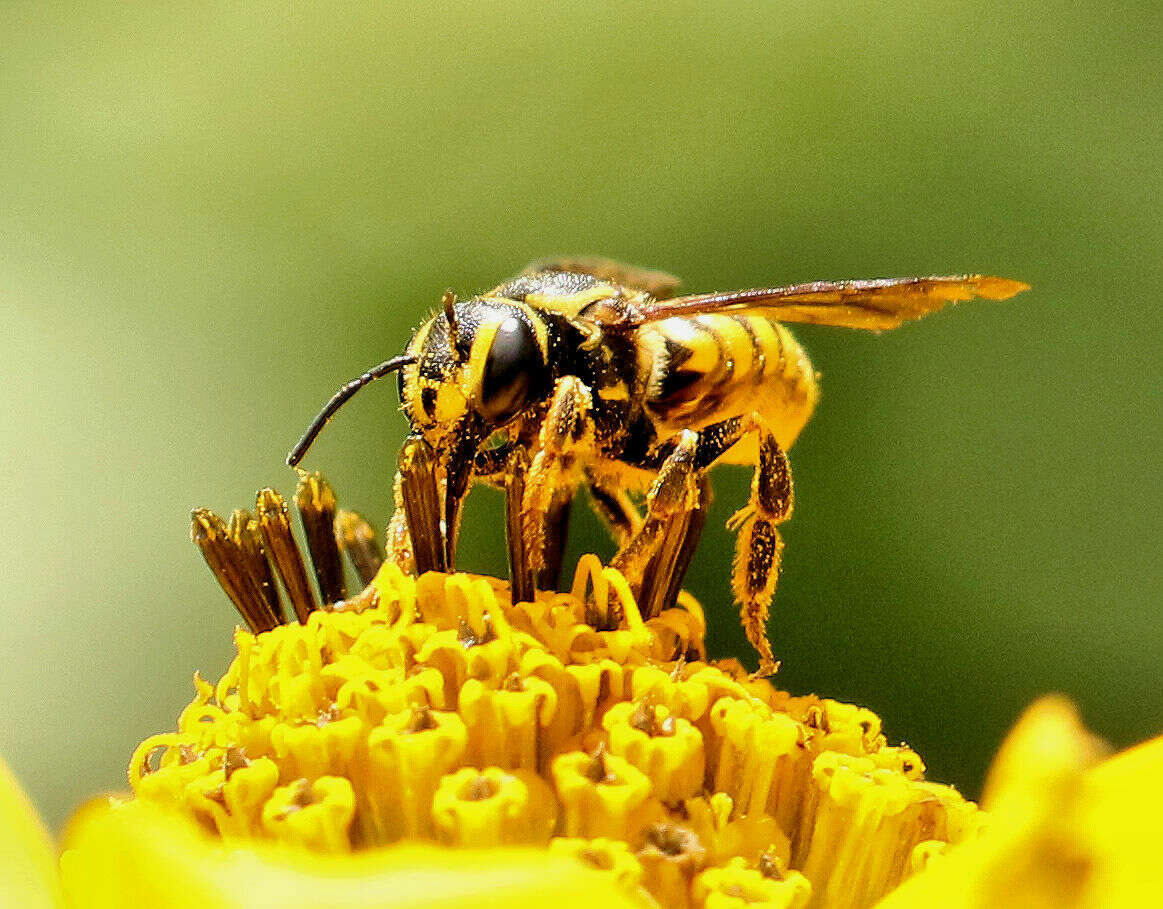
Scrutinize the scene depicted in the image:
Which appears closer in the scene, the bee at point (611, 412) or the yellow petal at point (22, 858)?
the yellow petal at point (22, 858)

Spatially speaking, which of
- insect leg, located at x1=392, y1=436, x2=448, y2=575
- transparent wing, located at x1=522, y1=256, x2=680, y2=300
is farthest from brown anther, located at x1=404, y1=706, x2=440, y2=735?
transparent wing, located at x1=522, y1=256, x2=680, y2=300

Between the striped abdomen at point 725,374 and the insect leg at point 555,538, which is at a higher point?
the striped abdomen at point 725,374

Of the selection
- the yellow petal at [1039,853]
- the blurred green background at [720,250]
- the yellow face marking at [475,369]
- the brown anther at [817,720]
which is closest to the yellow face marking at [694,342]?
the yellow face marking at [475,369]

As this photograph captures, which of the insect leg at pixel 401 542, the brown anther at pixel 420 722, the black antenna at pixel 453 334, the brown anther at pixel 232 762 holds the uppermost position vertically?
the black antenna at pixel 453 334

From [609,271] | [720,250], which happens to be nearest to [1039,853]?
[609,271]

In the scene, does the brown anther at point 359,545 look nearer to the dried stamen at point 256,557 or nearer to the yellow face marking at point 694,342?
the dried stamen at point 256,557

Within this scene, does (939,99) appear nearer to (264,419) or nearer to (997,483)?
(997,483)

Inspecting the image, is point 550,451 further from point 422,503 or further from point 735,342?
point 735,342

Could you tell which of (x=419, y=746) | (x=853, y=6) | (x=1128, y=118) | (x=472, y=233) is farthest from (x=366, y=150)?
(x=419, y=746)
